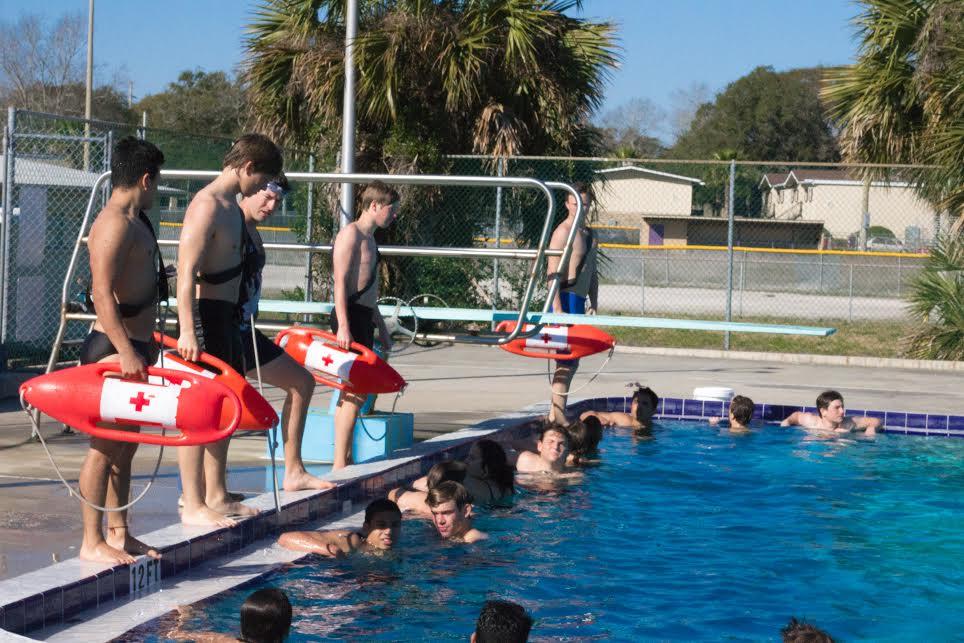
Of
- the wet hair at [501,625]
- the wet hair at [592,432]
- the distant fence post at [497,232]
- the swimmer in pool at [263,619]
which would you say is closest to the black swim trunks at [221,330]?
the swimmer in pool at [263,619]

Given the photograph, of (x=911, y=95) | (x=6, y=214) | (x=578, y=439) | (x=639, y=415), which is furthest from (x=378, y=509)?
(x=911, y=95)

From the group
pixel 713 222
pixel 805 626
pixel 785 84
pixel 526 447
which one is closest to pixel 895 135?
pixel 526 447

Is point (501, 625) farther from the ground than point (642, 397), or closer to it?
closer to it

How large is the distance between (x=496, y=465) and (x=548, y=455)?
89cm

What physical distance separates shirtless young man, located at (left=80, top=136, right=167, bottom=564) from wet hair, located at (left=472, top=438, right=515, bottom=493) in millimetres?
2911

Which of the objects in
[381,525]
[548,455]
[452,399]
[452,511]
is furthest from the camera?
[452,399]

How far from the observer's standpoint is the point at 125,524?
5.17 m

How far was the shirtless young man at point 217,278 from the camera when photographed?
568 cm

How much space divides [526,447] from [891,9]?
1132cm

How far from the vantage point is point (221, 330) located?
19.7 feet

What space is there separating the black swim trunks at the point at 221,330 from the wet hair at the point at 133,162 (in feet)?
3.74

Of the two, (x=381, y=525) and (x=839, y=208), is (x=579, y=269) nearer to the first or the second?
(x=381, y=525)

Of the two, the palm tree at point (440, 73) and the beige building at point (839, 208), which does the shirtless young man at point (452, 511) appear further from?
the beige building at point (839, 208)

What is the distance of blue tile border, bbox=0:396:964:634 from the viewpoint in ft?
14.9
